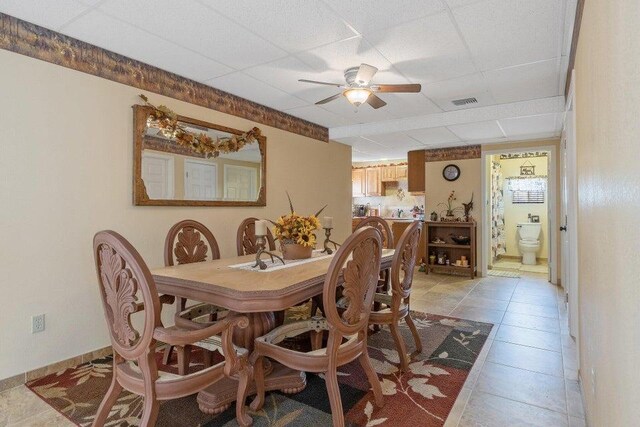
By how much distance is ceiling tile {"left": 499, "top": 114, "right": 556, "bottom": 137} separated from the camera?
4.10 metres

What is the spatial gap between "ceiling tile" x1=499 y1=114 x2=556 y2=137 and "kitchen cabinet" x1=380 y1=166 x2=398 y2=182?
3025mm

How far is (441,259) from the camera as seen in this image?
20.0 feet

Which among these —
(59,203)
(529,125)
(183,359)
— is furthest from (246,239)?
(529,125)

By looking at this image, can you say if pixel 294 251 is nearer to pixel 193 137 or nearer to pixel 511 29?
pixel 193 137

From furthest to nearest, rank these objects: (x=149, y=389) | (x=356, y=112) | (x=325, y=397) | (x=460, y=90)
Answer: (x=356, y=112), (x=460, y=90), (x=325, y=397), (x=149, y=389)

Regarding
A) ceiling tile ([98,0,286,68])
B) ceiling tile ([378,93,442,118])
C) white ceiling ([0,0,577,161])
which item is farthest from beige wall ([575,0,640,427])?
ceiling tile ([378,93,442,118])

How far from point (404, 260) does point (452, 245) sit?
382 cm

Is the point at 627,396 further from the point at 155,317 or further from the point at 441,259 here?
the point at 441,259

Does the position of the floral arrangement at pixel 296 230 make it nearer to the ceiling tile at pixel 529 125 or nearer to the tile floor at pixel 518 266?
the ceiling tile at pixel 529 125

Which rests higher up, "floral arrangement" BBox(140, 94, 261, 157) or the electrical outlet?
"floral arrangement" BBox(140, 94, 261, 157)

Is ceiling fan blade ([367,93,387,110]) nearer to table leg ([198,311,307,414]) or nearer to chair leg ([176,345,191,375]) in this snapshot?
table leg ([198,311,307,414])

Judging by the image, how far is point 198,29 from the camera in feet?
7.86

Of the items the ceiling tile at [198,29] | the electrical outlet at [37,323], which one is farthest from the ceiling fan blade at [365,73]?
the electrical outlet at [37,323]

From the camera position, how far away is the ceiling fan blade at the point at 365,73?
2605mm
